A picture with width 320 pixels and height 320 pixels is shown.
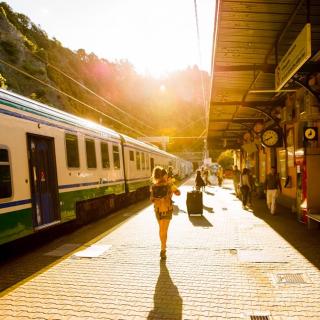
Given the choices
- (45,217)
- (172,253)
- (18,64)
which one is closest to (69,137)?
(45,217)

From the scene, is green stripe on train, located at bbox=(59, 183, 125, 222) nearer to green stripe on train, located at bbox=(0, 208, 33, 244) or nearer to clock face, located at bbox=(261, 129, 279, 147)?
green stripe on train, located at bbox=(0, 208, 33, 244)

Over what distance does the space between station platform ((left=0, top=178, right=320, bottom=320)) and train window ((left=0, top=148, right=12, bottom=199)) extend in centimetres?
137

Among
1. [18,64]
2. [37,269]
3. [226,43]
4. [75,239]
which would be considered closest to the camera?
[37,269]

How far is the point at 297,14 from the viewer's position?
6594 mm

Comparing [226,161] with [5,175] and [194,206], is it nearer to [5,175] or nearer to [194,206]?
[194,206]

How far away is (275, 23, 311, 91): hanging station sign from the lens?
19.6 feet

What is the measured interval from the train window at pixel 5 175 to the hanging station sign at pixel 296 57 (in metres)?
5.67

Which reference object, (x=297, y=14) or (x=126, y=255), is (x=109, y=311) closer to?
(x=126, y=255)

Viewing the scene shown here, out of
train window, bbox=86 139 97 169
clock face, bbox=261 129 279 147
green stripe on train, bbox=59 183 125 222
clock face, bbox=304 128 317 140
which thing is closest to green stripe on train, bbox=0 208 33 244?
green stripe on train, bbox=59 183 125 222

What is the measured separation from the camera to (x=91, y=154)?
1177 centimetres

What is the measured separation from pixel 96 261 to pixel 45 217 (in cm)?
221

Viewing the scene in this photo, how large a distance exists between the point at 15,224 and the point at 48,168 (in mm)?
2136

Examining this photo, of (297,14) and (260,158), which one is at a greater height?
(297,14)

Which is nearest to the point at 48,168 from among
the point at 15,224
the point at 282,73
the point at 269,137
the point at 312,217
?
the point at 15,224
